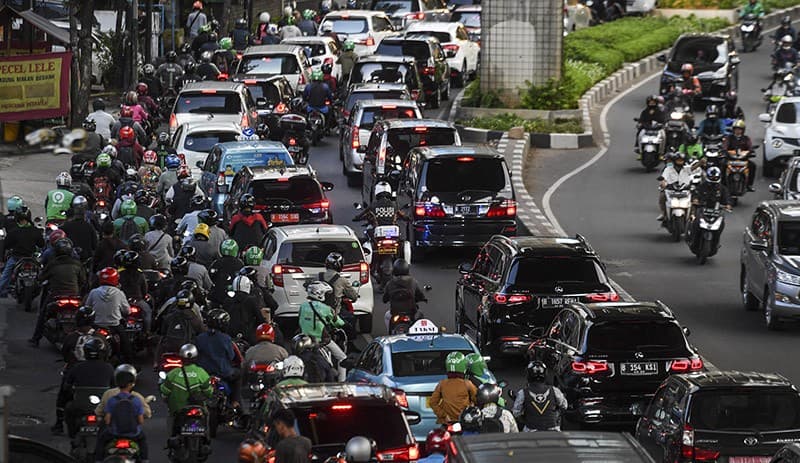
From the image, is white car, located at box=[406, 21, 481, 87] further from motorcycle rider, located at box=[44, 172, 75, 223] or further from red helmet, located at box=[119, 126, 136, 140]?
motorcycle rider, located at box=[44, 172, 75, 223]

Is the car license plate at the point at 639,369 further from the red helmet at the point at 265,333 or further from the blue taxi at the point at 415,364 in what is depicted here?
the red helmet at the point at 265,333

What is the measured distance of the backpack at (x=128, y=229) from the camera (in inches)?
1013

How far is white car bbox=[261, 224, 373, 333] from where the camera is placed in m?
23.8

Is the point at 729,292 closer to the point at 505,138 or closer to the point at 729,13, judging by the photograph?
the point at 505,138

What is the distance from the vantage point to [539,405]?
16781 millimetres

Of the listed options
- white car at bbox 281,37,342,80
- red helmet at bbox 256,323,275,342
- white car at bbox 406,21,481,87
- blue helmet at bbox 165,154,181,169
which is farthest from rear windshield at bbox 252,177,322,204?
white car at bbox 406,21,481,87

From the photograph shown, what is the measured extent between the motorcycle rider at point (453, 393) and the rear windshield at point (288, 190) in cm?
1123

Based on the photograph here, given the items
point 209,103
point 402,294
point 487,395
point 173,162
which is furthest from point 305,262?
point 209,103

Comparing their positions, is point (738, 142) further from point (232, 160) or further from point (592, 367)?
point (592, 367)

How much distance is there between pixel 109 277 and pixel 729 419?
8.78m

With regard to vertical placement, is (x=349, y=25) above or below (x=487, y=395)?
above

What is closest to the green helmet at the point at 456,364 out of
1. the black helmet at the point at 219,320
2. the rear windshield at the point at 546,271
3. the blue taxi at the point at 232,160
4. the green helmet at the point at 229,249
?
the black helmet at the point at 219,320

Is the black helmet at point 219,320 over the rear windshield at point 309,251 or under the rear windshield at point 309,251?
under

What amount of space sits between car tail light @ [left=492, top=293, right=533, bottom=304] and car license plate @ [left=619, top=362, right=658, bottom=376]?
3288 mm
